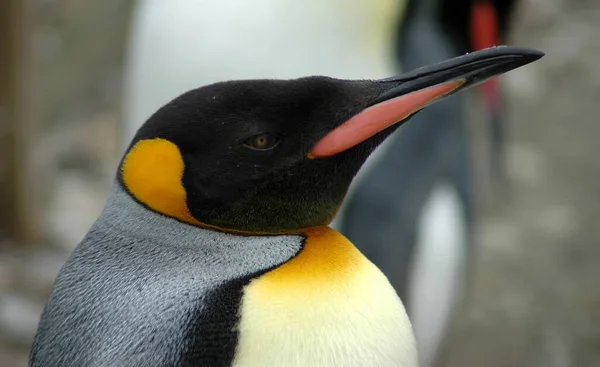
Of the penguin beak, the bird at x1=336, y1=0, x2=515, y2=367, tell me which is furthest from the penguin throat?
the bird at x1=336, y1=0, x2=515, y2=367

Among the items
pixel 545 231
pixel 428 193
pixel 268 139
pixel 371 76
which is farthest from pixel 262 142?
pixel 545 231

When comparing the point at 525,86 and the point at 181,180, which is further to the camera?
the point at 525,86

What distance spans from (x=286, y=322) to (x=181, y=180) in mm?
167

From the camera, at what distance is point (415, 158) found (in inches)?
74.6

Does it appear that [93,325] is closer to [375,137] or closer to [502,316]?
[375,137]

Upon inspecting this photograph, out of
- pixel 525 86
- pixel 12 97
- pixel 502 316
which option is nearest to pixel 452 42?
pixel 502 316

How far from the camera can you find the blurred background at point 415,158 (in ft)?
6.98

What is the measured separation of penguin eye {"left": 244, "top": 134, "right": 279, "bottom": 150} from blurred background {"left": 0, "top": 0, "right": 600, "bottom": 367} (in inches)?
37.8

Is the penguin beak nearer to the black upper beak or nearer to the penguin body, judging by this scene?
the black upper beak

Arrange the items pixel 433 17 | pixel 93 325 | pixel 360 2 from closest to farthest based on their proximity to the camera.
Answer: pixel 93 325, pixel 360 2, pixel 433 17

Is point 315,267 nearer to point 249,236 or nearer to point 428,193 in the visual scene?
point 249,236

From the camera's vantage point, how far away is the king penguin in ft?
2.58

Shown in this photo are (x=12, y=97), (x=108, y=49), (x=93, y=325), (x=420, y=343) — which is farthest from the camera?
(x=108, y=49)

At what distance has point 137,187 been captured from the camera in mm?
846
